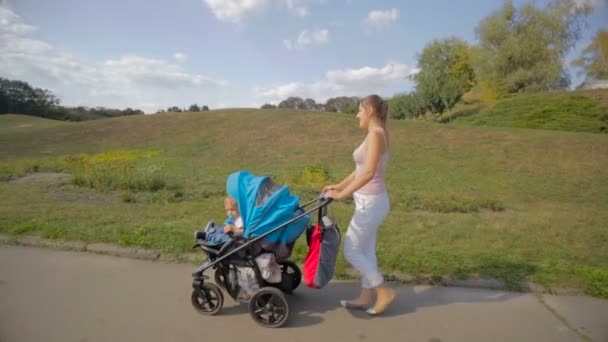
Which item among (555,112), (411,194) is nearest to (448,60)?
(555,112)

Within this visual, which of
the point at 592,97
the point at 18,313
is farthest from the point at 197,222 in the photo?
the point at 592,97

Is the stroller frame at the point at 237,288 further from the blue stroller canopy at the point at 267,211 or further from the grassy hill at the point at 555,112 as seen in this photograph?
the grassy hill at the point at 555,112

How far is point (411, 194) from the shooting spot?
355 inches

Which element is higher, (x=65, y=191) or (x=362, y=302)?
(x=65, y=191)

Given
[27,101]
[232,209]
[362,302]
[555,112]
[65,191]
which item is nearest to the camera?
[362,302]

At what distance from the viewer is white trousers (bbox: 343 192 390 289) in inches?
129

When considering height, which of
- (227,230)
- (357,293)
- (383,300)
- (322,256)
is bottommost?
(357,293)

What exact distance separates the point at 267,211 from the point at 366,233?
873 mm

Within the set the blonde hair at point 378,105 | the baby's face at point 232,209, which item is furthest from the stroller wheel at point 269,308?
the blonde hair at point 378,105

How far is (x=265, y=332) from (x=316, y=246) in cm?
81

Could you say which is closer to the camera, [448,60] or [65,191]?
[65,191]

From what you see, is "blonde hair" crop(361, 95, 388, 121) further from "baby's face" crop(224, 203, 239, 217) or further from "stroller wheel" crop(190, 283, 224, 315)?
"stroller wheel" crop(190, 283, 224, 315)

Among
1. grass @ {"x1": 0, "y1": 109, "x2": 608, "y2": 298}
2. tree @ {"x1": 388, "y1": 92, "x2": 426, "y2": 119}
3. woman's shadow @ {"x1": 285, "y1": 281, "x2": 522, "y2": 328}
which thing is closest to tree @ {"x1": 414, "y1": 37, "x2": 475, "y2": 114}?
tree @ {"x1": 388, "y1": 92, "x2": 426, "y2": 119}

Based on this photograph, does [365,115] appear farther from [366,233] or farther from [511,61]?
[511,61]
